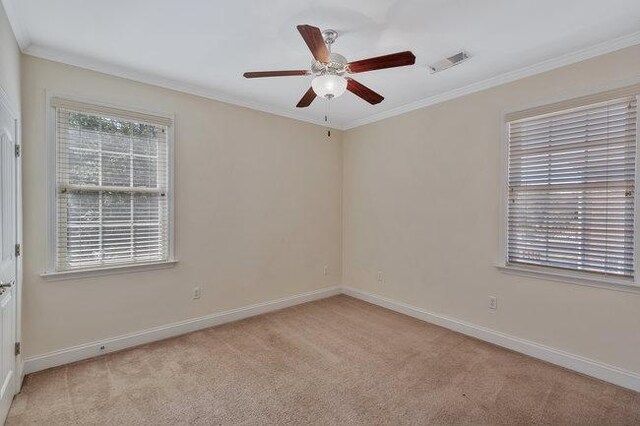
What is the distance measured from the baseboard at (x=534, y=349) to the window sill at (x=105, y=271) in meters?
2.76

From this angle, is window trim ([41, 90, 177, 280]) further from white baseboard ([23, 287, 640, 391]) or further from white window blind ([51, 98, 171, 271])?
white baseboard ([23, 287, 640, 391])

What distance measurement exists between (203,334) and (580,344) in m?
3.46

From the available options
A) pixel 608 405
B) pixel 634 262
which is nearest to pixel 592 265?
pixel 634 262

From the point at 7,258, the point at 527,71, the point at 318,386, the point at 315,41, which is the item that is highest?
the point at 527,71

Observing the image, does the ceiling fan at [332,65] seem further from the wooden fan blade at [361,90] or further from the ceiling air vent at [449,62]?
the ceiling air vent at [449,62]

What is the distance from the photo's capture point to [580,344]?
2617 mm

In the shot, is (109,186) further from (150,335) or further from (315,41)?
(315,41)

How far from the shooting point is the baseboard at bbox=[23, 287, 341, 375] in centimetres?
262

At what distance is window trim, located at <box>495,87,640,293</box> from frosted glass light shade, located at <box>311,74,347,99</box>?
1.88 m

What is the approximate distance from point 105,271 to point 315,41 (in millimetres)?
2669

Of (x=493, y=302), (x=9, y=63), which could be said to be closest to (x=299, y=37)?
(x=9, y=63)

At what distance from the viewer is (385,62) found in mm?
1928

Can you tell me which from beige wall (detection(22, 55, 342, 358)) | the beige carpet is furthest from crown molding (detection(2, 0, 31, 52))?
the beige carpet

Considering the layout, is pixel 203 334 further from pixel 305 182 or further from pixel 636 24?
pixel 636 24
